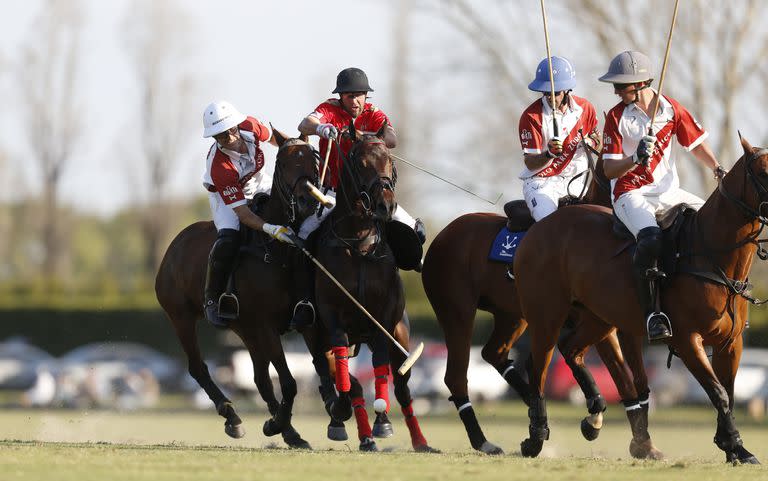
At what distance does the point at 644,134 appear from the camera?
9906mm

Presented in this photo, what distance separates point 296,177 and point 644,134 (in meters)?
2.59

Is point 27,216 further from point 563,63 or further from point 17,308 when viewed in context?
point 563,63

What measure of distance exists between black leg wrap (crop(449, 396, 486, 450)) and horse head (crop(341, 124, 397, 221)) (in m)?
1.78

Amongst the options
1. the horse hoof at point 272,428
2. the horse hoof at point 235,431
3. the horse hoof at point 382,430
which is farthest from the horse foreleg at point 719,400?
the horse hoof at point 235,431

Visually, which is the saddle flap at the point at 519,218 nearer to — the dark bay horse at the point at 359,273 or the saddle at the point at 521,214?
the saddle at the point at 521,214

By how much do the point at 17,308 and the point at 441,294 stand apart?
2787 cm

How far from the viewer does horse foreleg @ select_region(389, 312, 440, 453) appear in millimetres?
11094

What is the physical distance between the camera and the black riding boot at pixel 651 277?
30.8ft

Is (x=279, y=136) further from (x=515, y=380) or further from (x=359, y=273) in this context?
(x=515, y=380)

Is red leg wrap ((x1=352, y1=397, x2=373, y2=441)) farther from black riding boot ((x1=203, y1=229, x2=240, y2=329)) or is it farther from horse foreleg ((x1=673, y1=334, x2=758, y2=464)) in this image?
horse foreleg ((x1=673, y1=334, x2=758, y2=464))

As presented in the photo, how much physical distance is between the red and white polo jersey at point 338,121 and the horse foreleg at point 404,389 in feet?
4.13

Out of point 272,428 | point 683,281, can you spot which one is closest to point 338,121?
point 272,428

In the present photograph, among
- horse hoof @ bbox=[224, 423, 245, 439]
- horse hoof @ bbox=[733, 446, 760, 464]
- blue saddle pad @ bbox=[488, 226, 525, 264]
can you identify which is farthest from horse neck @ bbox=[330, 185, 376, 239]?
horse hoof @ bbox=[733, 446, 760, 464]

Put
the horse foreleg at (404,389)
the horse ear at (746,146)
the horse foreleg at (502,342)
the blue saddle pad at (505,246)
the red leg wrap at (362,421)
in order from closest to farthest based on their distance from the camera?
the horse ear at (746,146)
the red leg wrap at (362,421)
the blue saddle pad at (505,246)
the horse foreleg at (404,389)
the horse foreleg at (502,342)
